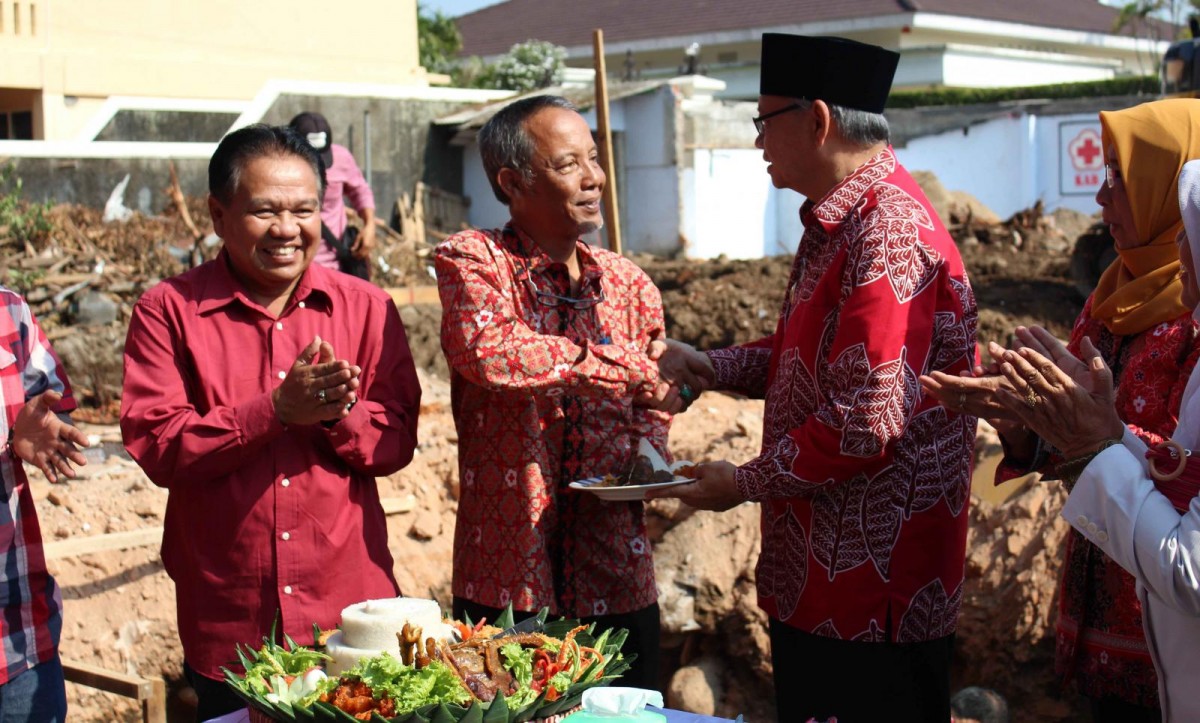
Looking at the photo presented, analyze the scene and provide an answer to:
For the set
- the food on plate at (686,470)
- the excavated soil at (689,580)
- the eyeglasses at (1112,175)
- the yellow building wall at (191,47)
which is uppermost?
the yellow building wall at (191,47)

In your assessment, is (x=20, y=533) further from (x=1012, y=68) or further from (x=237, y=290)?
(x=1012, y=68)

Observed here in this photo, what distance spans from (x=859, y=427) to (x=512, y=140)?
1.26 m

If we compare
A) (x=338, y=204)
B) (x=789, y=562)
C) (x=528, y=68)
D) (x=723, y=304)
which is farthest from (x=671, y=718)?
(x=528, y=68)

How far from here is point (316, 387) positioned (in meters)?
3.02

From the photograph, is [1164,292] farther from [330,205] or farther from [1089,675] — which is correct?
[330,205]

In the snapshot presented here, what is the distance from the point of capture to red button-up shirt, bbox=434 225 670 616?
132 inches

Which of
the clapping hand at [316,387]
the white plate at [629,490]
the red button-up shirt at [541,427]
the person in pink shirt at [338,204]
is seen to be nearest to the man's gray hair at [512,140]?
the red button-up shirt at [541,427]

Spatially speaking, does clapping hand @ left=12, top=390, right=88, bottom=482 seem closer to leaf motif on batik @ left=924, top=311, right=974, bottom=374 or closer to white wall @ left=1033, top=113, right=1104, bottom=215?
leaf motif on batik @ left=924, top=311, right=974, bottom=374

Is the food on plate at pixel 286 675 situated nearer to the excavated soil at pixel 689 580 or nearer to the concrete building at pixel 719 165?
the excavated soil at pixel 689 580

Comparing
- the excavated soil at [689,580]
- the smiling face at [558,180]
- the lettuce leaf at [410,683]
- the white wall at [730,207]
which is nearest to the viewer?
the lettuce leaf at [410,683]

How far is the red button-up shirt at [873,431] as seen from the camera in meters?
3.01

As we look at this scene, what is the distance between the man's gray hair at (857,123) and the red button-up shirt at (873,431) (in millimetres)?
67

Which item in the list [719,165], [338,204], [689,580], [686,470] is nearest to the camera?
[686,470]

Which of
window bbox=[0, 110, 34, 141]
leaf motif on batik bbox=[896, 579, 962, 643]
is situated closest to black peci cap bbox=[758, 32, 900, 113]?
leaf motif on batik bbox=[896, 579, 962, 643]
